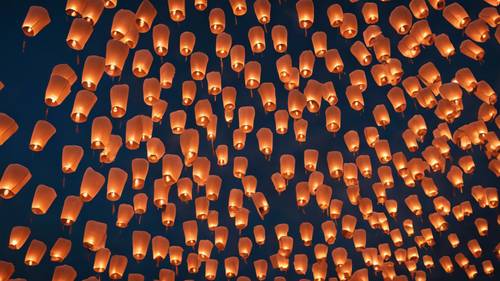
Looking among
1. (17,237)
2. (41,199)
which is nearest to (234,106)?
(41,199)

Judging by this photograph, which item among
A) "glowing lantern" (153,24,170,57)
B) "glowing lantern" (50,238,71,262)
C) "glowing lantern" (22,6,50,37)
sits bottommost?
"glowing lantern" (50,238,71,262)

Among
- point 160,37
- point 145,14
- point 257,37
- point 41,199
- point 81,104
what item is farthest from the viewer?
point 257,37

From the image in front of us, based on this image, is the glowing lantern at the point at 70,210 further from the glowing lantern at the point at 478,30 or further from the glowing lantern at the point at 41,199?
the glowing lantern at the point at 478,30

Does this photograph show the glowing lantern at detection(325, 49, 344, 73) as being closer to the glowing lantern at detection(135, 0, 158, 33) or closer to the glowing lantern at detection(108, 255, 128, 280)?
the glowing lantern at detection(135, 0, 158, 33)

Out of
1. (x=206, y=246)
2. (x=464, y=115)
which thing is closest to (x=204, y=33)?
(x=206, y=246)

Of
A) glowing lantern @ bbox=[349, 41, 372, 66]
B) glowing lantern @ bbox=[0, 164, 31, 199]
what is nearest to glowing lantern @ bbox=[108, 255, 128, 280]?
glowing lantern @ bbox=[0, 164, 31, 199]

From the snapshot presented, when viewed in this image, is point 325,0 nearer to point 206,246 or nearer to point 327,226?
point 327,226

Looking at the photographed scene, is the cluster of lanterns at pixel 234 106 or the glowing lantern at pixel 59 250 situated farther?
the glowing lantern at pixel 59 250

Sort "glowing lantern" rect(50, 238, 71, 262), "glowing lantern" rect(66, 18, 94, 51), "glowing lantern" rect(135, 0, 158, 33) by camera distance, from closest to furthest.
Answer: "glowing lantern" rect(66, 18, 94, 51) < "glowing lantern" rect(135, 0, 158, 33) < "glowing lantern" rect(50, 238, 71, 262)

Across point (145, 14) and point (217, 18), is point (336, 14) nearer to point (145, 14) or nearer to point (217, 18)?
point (217, 18)

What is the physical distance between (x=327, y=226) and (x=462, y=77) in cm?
230

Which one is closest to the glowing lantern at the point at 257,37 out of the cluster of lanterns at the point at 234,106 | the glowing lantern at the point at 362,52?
Result: the cluster of lanterns at the point at 234,106

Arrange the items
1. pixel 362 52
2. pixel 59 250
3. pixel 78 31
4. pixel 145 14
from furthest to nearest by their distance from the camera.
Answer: pixel 59 250 → pixel 362 52 → pixel 145 14 → pixel 78 31

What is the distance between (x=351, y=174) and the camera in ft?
17.9
